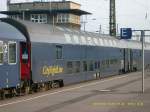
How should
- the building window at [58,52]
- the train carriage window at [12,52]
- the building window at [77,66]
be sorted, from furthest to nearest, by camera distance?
the building window at [77,66] → the building window at [58,52] → the train carriage window at [12,52]

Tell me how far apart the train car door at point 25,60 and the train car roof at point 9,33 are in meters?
0.43

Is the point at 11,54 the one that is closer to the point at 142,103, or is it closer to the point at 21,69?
the point at 21,69

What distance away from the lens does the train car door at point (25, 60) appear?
23.5 m

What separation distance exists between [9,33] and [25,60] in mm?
2216

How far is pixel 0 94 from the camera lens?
21.7 metres

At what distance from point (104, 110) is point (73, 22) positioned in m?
100

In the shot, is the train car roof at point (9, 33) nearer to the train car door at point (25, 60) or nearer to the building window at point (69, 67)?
the train car door at point (25, 60)

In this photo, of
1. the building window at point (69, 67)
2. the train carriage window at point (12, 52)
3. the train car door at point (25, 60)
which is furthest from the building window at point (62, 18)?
the train carriage window at point (12, 52)

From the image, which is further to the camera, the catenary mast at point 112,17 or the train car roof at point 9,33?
the catenary mast at point 112,17

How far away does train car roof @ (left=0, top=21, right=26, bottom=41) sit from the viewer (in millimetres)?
21320

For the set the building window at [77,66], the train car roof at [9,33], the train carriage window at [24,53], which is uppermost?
the train car roof at [9,33]

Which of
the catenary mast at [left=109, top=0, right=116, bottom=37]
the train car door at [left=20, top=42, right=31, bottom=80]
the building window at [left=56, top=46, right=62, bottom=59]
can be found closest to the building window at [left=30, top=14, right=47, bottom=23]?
the catenary mast at [left=109, top=0, right=116, bottom=37]

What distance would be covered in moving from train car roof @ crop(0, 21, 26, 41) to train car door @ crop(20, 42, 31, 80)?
1.42ft

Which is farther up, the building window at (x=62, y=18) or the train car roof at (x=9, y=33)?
the building window at (x=62, y=18)
